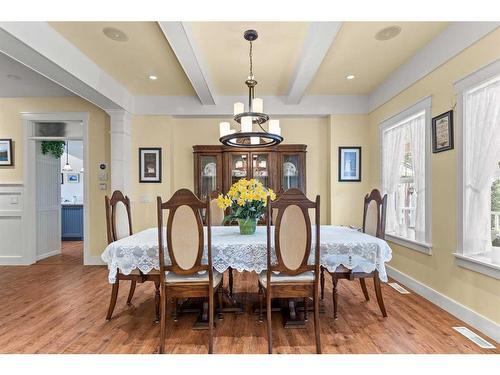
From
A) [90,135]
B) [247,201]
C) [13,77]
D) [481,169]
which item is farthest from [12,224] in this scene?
[481,169]

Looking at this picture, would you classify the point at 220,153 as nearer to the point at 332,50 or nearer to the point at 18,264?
the point at 332,50

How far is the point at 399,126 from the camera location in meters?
3.50

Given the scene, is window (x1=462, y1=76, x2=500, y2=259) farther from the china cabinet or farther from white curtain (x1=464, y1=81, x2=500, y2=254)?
the china cabinet

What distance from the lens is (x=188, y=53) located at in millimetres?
2682

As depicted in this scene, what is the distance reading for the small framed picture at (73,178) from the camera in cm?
779

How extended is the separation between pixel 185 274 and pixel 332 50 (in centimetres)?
261

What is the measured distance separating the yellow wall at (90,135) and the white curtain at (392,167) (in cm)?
411

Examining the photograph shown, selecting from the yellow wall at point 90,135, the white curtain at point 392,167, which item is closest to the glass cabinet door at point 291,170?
the white curtain at point 392,167

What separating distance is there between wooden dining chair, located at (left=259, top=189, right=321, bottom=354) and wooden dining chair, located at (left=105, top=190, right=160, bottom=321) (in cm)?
96

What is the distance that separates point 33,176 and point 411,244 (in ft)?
18.0

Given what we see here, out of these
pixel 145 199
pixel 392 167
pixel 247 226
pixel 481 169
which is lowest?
pixel 247 226

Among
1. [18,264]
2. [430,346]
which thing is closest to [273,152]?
[430,346]

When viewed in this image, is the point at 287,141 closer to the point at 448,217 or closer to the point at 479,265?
the point at 448,217

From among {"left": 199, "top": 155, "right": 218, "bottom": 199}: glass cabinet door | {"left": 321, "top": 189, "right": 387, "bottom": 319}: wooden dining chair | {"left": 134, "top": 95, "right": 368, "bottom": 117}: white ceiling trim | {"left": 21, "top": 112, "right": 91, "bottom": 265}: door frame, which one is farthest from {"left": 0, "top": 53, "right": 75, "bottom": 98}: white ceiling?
{"left": 321, "top": 189, "right": 387, "bottom": 319}: wooden dining chair
